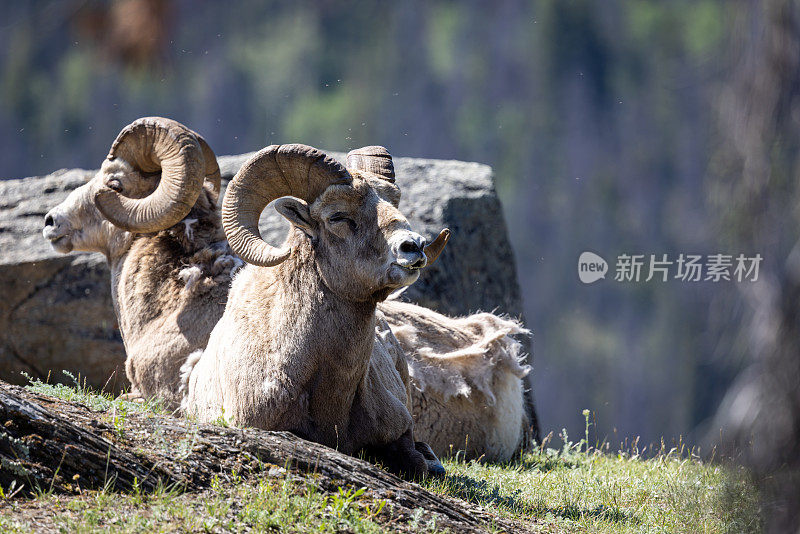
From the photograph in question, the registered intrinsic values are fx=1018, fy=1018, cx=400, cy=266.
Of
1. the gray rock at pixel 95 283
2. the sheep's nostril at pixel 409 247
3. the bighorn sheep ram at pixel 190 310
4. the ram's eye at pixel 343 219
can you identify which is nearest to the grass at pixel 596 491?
the bighorn sheep ram at pixel 190 310

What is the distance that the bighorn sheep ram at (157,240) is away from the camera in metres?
7.75

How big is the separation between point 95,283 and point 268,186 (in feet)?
15.8

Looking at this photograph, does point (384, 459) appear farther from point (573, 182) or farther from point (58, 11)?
point (573, 182)

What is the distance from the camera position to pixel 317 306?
5.78 metres

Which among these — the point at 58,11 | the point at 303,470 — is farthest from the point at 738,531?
the point at 58,11

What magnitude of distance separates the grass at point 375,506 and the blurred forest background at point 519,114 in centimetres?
2306

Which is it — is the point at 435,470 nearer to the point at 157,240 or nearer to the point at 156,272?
the point at 156,272

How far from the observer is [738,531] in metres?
2.96

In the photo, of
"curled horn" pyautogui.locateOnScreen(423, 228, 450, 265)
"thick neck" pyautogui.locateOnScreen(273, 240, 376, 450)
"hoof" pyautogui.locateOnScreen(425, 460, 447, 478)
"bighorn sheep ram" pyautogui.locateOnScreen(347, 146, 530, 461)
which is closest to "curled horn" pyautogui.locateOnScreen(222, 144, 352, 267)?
"thick neck" pyautogui.locateOnScreen(273, 240, 376, 450)

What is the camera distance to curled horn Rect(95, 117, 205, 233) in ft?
26.1

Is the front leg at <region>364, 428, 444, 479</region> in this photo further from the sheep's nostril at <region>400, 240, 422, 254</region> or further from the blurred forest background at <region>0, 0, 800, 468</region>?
the blurred forest background at <region>0, 0, 800, 468</region>

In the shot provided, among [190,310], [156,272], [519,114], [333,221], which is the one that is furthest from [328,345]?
[519,114]

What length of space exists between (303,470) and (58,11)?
305 centimetres

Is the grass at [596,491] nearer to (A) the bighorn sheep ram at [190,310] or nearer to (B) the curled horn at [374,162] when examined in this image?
(A) the bighorn sheep ram at [190,310]
